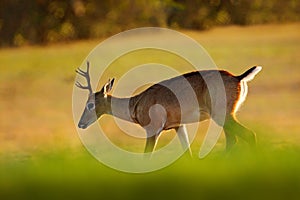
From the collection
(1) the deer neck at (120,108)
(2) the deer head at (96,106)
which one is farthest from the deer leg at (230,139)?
(2) the deer head at (96,106)

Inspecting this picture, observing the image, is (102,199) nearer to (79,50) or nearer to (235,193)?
(235,193)

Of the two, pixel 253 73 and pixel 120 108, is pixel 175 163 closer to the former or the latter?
pixel 253 73

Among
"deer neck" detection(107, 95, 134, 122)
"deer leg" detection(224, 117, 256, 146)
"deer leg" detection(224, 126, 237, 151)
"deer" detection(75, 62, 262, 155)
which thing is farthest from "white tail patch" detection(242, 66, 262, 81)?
"deer neck" detection(107, 95, 134, 122)

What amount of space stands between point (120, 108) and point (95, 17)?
89.0ft

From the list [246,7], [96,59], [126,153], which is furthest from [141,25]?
[126,153]

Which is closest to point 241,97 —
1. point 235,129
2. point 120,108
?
point 235,129

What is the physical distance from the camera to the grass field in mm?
2744

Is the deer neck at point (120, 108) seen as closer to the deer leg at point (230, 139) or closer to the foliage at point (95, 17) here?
the deer leg at point (230, 139)

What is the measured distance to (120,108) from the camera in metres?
9.54

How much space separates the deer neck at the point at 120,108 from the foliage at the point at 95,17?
25.9 metres

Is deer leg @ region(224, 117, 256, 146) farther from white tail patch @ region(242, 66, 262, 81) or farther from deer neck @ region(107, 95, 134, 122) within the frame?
deer neck @ region(107, 95, 134, 122)

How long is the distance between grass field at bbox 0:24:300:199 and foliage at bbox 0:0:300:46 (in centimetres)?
83

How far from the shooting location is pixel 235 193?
8.91ft

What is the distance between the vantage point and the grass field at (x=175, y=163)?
2.74 metres
